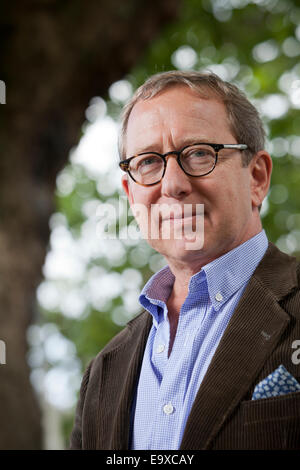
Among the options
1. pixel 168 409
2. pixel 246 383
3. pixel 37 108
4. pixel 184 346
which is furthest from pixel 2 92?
pixel 246 383

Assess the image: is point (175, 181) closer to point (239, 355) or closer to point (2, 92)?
point (239, 355)

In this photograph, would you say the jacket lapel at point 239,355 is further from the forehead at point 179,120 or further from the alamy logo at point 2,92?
the alamy logo at point 2,92

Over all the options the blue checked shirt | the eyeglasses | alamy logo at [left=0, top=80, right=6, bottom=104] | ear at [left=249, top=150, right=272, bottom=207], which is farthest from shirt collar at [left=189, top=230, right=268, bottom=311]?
alamy logo at [left=0, top=80, right=6, bottom=104]

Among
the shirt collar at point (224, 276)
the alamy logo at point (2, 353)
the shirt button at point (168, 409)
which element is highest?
the shirt collar at point (224, 276)

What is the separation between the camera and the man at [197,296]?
1367 millimetres

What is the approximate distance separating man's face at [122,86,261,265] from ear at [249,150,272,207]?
5 cm

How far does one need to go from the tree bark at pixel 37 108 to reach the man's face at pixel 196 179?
190 centimetres

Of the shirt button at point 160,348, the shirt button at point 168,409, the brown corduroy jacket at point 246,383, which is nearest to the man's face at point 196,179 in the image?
the brown corduroy jacket at point 246,383

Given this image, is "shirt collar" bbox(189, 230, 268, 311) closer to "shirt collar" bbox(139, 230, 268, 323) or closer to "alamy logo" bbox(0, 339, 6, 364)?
"shirt collar" bbox(139, 230, 268, 323)

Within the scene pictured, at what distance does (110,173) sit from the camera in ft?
32.3

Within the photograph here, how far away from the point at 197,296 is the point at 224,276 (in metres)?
0.10

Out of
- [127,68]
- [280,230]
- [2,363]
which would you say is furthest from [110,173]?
[2,363]

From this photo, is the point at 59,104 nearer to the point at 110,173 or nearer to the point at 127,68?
the point at 127,68

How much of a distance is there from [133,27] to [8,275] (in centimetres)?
179
